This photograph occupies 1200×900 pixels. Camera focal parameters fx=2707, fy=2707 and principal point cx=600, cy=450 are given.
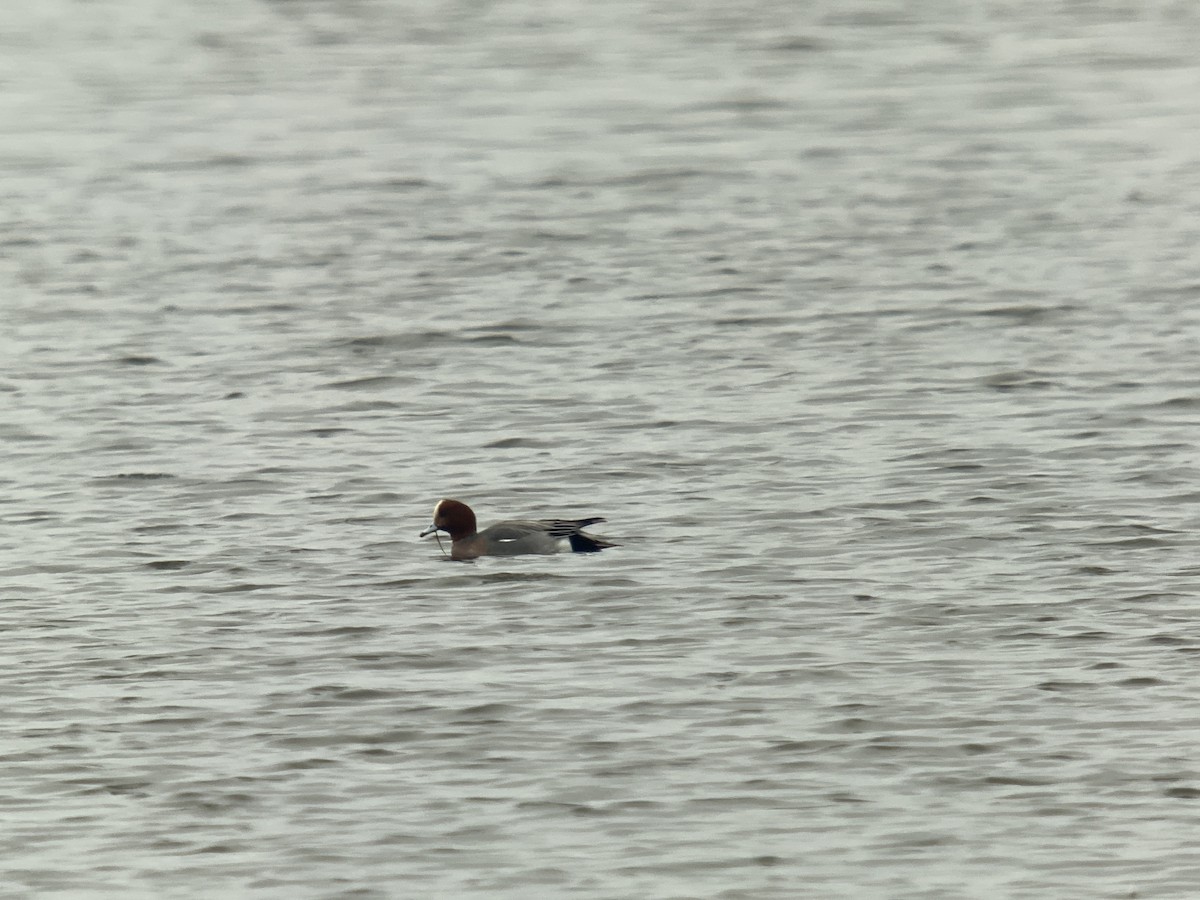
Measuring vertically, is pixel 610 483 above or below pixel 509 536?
below

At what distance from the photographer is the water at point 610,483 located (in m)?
11.1

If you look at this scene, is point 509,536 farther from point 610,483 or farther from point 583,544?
point 610,483

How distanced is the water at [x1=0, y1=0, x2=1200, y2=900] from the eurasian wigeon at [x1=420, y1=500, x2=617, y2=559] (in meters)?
0.15

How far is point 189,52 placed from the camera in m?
39.2

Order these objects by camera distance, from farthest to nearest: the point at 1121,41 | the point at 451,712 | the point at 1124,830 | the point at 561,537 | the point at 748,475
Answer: the point at 1121,41 → the point at 748,475 → the point at 561,537 → the point at 451,712 → the point at 1124,830

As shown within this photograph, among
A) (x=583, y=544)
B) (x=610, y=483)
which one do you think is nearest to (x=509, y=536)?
(x=583, y=544)

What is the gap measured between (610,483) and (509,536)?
1815mm

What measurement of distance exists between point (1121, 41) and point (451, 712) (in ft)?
91.3

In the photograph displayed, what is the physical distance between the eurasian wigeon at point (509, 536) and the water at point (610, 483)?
15 cm

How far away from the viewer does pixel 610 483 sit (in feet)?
56.3

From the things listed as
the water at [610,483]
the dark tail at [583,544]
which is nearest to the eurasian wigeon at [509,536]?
the dark tail at [583,544]

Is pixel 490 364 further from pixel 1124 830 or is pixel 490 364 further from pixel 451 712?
pixel 1124 830

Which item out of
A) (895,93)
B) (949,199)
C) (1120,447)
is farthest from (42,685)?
(895,93)

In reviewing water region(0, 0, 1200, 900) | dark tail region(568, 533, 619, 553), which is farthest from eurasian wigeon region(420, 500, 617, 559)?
water region(0, 0, 1200, 900)
